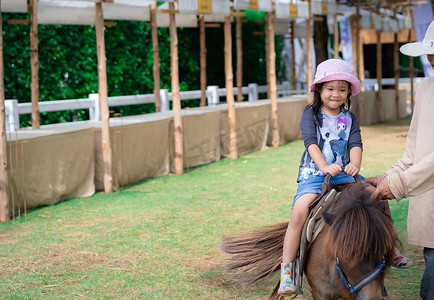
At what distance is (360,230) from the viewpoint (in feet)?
9.66

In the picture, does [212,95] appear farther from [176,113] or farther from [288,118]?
[176,113]

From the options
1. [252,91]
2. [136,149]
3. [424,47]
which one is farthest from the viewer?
[252,91]

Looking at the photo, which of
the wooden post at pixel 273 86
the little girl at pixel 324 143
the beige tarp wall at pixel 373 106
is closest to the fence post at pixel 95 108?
the wooden post at pixel 273 86

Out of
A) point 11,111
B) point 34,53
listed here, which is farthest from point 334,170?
point 34,53

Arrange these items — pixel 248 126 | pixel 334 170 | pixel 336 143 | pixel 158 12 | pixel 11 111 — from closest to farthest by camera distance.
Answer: pixel 334 170 → pixel 336 143 → pixel 11 111 → pixel 158 12 → pixel 248 126

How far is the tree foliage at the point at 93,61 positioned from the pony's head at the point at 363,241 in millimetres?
9819

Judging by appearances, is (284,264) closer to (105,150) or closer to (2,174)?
(2,174)

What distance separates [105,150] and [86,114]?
17.1 feet

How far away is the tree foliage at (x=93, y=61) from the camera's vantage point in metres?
12.0

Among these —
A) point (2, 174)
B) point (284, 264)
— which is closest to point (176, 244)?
point (2, 174)

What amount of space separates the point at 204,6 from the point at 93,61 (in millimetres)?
4261

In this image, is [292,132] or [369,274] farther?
[292,132]

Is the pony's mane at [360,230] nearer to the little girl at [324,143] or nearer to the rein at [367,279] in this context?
the rein at [367,279]

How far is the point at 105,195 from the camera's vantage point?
8344mm
